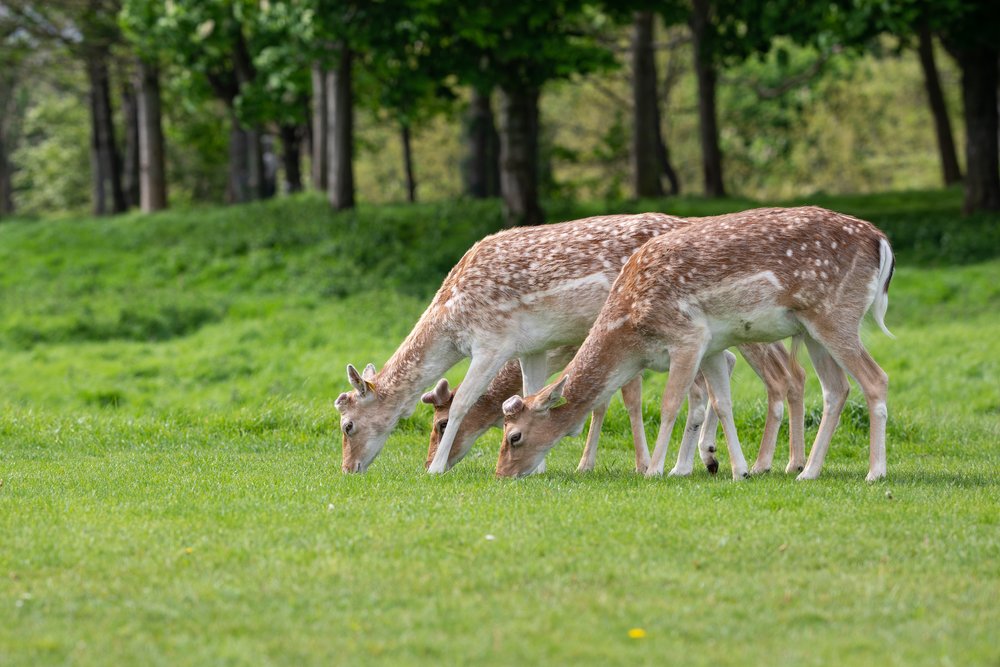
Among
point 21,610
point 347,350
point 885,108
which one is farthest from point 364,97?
point 21,610

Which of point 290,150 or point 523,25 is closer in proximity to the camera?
point 523,25

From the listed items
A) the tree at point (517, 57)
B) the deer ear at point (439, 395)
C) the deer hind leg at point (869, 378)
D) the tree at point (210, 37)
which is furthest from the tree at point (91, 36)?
the deer hind leg at point (869, 378)

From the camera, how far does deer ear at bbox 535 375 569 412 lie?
408 inches

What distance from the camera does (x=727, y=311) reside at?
32.6 ft

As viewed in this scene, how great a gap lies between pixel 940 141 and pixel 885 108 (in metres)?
21.5

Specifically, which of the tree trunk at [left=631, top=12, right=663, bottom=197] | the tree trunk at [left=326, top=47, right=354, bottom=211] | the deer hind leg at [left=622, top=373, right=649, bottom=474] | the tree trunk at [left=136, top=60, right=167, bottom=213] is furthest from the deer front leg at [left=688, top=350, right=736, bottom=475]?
the tree trunk at [left=136, top=60, right=167, bottom=213]

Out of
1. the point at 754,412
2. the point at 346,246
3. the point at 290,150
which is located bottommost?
the point at 754,412

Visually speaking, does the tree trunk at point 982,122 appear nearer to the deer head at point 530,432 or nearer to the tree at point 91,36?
the deer head at point 530,432

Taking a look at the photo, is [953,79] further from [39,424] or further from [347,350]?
[39,424]

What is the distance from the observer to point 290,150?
127 feet

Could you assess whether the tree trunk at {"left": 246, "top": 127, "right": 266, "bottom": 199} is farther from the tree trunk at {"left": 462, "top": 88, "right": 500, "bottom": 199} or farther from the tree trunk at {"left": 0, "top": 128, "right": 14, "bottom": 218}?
the tree trunk at {"left": 0, "top": 128, "right": 14, "bottom": 218}

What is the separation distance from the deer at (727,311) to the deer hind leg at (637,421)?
2.09 ft

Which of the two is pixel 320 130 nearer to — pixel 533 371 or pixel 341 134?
pixel 341 134

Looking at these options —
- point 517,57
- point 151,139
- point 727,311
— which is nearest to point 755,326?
point 727,311
